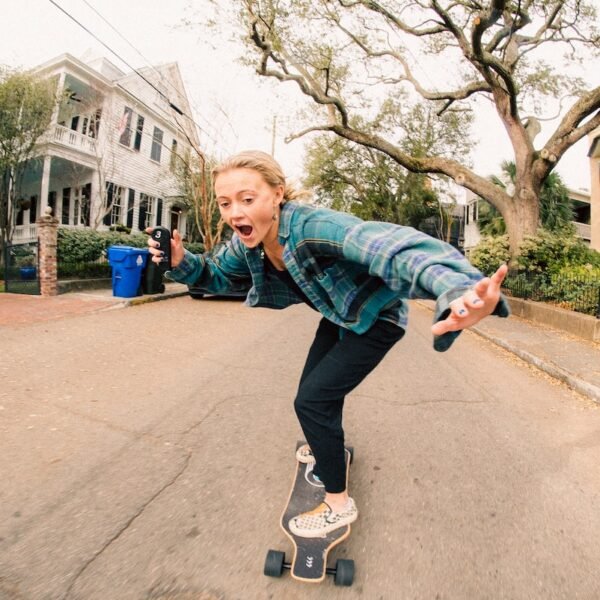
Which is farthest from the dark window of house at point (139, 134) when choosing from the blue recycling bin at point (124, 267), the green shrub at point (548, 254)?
the green shrub at point (548, 254)

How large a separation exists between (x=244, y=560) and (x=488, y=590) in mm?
1029

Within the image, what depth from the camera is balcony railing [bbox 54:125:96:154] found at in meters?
16.9

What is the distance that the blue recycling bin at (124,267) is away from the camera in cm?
1104

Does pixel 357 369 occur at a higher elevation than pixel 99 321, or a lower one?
higher

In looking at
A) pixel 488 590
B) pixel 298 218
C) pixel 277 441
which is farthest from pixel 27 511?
pixel 488 590

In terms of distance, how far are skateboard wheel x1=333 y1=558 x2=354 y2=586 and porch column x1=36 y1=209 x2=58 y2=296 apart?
11.1m

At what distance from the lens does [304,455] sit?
8.73ft

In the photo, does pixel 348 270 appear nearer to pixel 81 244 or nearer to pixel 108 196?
pixel 81 244

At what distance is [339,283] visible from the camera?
1903 millimetres

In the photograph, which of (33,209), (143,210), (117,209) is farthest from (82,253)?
(33,209)

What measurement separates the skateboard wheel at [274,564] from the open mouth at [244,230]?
1363 mm

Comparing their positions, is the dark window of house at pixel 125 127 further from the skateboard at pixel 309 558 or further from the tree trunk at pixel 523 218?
the skateboard at pixel 309 558

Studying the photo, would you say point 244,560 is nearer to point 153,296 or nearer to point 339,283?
point 339,283

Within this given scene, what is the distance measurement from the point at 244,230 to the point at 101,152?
19846 millimetres
